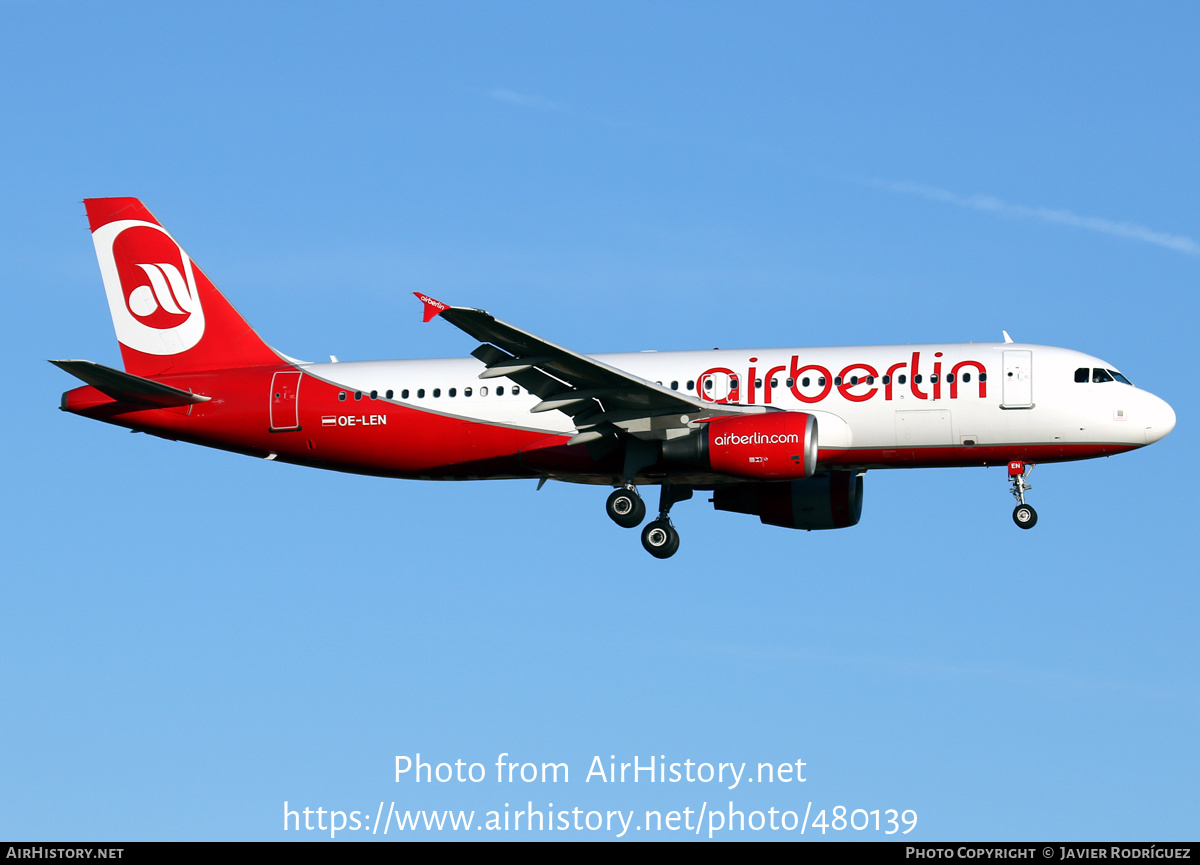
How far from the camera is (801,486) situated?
4034 centimetres

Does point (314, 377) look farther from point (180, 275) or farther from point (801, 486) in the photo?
point (801, 486)

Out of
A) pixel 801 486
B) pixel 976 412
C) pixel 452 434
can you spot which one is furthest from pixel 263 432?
pixel 976 412

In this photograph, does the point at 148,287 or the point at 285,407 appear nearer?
the point at 285,407

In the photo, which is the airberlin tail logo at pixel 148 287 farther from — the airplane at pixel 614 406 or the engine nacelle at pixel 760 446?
the engine nacelle at pixel 760 446

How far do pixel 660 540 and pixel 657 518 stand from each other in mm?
663

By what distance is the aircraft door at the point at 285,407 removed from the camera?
39781 millimetres

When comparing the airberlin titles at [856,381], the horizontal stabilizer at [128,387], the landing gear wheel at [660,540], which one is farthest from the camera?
→ the landing gear wheel at [660,540]

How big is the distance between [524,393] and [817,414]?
23.7 feet

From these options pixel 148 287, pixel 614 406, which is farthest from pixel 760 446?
pixel 148 287

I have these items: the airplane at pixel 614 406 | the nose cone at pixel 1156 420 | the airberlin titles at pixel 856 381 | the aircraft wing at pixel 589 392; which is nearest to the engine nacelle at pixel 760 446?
the airplane at pixel 614 406

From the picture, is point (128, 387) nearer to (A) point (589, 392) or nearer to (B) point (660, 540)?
(A) point (589, 392)

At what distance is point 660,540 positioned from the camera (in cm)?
3909

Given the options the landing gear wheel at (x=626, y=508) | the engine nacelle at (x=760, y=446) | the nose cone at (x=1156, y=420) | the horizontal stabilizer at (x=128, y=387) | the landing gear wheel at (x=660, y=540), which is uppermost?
the horizontal stabilizer at (x=128, y=387)

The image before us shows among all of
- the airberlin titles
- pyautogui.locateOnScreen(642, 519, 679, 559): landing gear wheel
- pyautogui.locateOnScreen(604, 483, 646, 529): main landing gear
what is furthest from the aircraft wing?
pyautogui.locateOnScreen(642, 519, 679, 559): landing gear wheel
